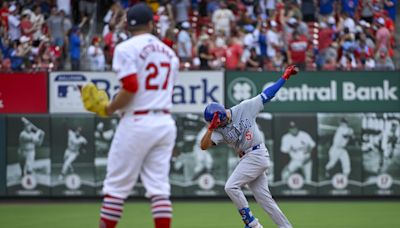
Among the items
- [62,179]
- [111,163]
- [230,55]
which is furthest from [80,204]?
[111,163]

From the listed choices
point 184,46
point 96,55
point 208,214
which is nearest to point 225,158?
point 184,46

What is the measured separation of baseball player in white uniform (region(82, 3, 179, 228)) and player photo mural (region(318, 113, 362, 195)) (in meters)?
10.9

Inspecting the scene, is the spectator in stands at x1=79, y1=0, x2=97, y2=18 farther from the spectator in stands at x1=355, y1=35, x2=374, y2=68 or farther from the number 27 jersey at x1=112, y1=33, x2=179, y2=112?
the number 27 jersey at x1=112, y1=33, x2=179, y2=112

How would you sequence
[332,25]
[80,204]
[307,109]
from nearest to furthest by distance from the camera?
[80,204] < [307,109] < [332,25]

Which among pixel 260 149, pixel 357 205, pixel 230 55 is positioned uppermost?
pixel 230 55

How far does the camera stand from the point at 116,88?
61.3 ft

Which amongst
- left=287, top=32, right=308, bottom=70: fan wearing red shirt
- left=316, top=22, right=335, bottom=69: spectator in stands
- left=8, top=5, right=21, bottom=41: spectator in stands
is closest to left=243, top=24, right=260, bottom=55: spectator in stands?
left=287, top=32, right=308, bottom=70: fan wearing red shirt

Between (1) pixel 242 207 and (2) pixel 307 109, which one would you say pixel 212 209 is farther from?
(1) pixel 242 207

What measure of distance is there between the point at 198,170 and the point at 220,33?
347 centimetres

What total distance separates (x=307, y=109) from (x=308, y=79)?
639 millimetres

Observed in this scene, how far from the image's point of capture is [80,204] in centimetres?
1778

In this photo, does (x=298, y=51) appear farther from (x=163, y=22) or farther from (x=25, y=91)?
(x=25, y=91)

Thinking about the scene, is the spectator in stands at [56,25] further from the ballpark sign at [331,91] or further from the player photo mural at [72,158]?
the ballpark sign at [331,91]

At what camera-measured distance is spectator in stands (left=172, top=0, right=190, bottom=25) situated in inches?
845
